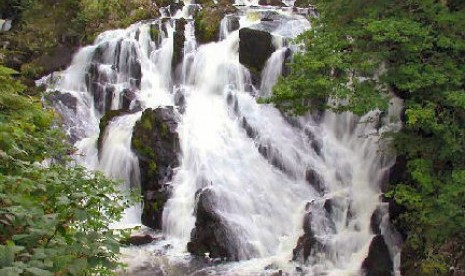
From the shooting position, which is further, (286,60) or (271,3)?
(271,3)

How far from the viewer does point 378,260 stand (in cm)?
994

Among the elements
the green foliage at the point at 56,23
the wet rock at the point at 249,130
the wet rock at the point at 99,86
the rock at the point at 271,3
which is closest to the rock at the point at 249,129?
the wet rock at the point at 249,130

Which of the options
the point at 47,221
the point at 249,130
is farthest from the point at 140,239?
the point at 47,221

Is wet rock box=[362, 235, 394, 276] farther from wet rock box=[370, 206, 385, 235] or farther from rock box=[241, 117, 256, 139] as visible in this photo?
rock box=[241, 117, 256, 139]

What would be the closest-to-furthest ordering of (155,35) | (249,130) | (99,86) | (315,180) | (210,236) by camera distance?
(210,236)
(315,180)
(249,130)
(99,86)
(155,35)

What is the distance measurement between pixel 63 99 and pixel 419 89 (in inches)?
463

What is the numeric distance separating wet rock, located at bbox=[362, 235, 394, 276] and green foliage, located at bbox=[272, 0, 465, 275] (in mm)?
449

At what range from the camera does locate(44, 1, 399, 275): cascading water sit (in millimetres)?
10766

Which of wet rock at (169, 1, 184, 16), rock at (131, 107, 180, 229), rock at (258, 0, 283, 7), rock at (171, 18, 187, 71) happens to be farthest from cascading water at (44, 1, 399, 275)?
rock at (258, 0, 283, 7)

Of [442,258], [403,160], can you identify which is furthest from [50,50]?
[442,258]

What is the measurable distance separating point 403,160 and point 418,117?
2539mm

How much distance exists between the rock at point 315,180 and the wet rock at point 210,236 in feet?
8.59

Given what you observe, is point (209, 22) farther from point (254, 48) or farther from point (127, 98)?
point (127, 98)

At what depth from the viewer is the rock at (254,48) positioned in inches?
623
